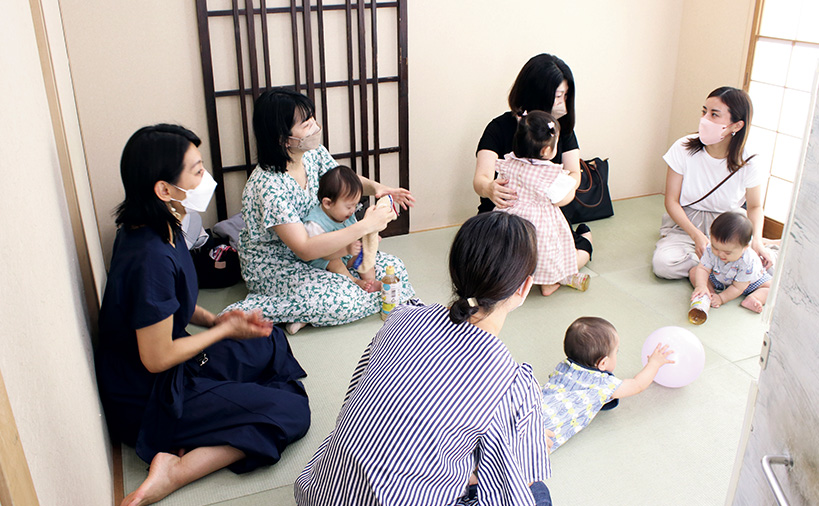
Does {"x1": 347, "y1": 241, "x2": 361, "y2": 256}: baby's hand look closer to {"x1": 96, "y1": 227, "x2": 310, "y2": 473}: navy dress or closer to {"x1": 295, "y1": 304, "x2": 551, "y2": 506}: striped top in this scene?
{"x1": 96, "y1": 227, "x2": 310, "y2": 473}: navy dress

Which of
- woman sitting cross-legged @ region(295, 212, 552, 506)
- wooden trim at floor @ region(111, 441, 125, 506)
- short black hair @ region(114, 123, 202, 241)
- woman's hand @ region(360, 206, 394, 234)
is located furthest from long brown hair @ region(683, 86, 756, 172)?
wooden trim at floor @ region(111, 441, 125, 506)

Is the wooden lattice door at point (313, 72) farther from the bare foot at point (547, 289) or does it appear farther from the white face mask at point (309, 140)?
the bare foot at point (547, 289)

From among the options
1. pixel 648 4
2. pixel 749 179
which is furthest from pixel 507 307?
pixel 648 4

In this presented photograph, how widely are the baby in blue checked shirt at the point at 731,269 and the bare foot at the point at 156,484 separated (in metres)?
2.39

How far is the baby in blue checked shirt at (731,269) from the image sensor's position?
3.09 m

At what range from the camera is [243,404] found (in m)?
2.21

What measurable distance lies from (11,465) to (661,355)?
216 cm

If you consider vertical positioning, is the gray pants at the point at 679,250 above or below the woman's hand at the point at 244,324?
below

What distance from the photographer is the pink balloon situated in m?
2.50

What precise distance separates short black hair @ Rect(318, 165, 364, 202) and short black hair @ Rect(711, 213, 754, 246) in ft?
5.50

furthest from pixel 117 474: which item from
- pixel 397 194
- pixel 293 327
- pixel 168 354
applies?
pixel 397 194

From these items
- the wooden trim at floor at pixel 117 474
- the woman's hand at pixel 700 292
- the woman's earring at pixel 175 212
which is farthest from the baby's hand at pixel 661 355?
the wooden trim at floor at pixel 117 474

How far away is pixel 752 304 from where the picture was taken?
10.5ft

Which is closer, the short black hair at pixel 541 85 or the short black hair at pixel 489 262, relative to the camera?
the short black hair at pixel 489 262
